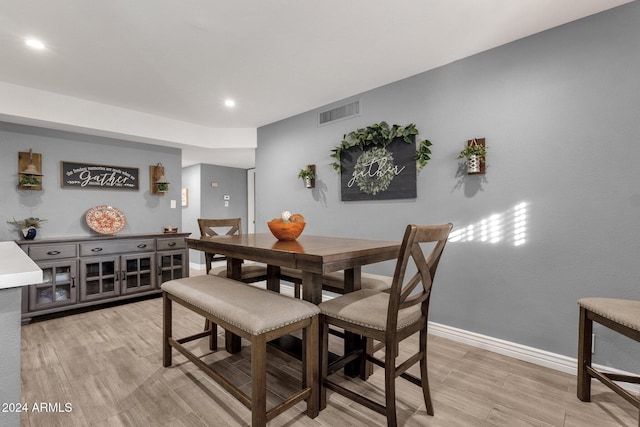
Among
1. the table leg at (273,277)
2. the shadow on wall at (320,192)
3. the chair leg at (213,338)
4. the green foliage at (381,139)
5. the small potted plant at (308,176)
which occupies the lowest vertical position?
the chair leg at (213,338)

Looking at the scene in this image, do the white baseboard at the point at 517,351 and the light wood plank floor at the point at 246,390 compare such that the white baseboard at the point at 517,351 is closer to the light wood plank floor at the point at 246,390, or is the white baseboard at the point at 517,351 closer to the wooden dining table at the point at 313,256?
the light wood plank floor at the point at 246,390

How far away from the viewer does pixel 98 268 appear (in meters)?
3.48

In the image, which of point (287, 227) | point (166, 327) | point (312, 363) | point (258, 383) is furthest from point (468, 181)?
point (166, 327)

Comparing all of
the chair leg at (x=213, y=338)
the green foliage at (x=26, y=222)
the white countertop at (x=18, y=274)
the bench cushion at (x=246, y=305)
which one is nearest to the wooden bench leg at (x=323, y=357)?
the bench cushion at (x=246, y=305)

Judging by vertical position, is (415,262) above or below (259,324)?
above

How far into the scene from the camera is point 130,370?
2.12 metres

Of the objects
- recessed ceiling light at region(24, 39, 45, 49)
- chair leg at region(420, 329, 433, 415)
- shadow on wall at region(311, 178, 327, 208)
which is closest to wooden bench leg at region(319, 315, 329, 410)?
chair leg at region(420, 329, 433, 415)

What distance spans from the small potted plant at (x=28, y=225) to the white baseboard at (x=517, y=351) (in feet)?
14.1

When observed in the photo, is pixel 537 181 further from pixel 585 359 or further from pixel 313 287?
pixel 313 287

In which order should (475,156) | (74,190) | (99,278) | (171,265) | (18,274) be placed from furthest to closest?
(171,265) → (74,190) → (99,278) → (475,156) → (18,274)

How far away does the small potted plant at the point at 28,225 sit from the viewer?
3.24 m

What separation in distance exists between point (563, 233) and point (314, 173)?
2588 millimetres

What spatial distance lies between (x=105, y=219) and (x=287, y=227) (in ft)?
10.3

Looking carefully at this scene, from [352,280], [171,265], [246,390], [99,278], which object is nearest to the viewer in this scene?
[246,390]
